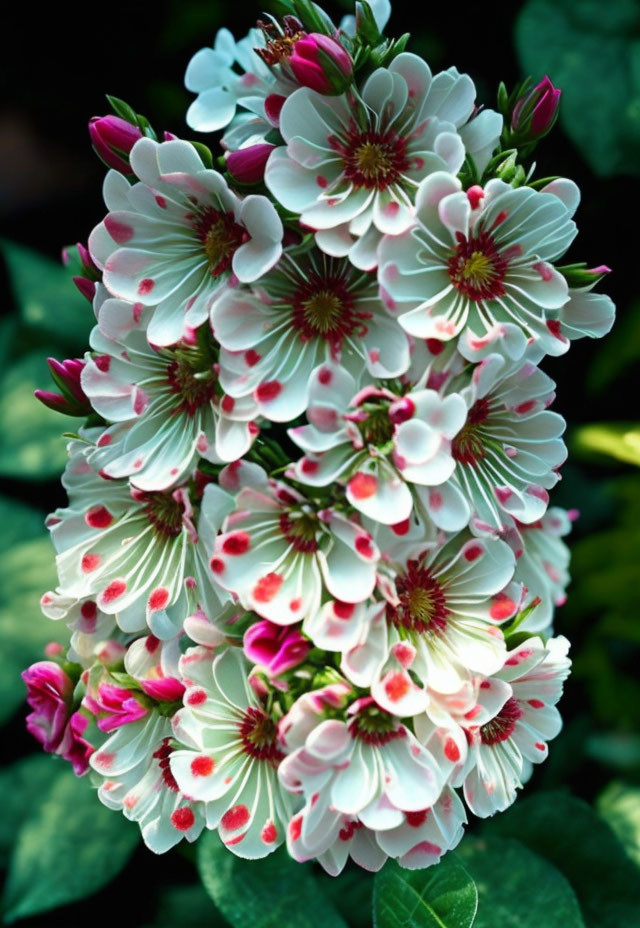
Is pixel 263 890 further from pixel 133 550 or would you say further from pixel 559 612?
pixel 559 612

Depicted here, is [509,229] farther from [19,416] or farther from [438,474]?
[19,416]

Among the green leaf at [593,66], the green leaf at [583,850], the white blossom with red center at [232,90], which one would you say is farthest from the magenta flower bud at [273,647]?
the green leaf at [593,66]

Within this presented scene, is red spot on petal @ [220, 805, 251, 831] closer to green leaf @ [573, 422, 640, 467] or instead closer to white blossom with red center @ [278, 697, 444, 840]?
white blossom with red center @ [278, 697, 444, 840]

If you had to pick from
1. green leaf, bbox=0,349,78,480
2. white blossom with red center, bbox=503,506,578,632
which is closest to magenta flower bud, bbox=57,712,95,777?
white blossom with red center, bbox=503,506,578,632

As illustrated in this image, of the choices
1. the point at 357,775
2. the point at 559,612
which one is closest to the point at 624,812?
the point at 559,612

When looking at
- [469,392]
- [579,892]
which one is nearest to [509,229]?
[469,392]
